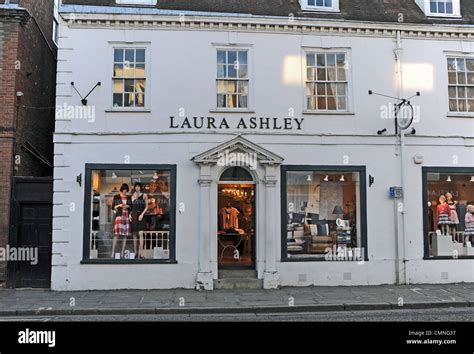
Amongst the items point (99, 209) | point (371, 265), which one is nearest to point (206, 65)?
point (99, 209)

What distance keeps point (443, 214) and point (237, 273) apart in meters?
6.08

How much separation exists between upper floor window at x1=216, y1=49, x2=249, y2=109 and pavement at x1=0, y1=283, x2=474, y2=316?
Answer: 5010 millimetres

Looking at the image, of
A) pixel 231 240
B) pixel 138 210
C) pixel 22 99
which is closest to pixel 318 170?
pixel 231 240

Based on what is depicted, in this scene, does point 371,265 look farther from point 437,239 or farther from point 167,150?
point 167,150

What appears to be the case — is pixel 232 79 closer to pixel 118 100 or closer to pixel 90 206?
pixel 118 100

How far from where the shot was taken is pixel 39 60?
14.3m

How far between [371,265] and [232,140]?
5014 mm

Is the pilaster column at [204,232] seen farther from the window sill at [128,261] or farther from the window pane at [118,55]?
the window pane at [118,55]

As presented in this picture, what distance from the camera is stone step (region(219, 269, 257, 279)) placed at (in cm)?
1233

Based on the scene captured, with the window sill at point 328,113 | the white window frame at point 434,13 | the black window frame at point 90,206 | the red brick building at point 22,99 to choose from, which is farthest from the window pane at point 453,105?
the red brick building at point 22,99

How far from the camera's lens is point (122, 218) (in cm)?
1248

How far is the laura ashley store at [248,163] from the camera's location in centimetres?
1225

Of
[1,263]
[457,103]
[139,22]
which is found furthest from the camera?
[457,103]

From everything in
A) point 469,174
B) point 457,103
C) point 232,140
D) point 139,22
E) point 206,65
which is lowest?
point 469,174
